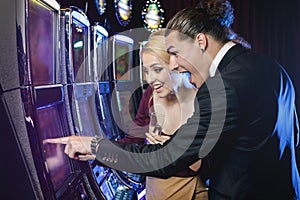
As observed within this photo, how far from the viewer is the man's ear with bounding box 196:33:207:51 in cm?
123

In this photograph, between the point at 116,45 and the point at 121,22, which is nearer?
the point at 116,45

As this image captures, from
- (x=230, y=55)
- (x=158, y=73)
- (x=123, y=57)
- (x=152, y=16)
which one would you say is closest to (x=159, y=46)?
(x=158, y=73)

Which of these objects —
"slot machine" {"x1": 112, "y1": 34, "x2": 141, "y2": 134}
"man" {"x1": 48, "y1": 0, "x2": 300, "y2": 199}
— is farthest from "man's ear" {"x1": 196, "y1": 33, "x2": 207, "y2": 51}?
"slot machine" {"x1": 112, "y1": 34, "x2": 141, "y2": 134}

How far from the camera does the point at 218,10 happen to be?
51.0 inches

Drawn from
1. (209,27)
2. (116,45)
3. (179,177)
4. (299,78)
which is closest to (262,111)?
(209,27)

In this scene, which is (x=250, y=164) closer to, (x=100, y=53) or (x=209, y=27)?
(x=209, y=27)

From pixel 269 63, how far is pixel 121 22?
2.04 metres

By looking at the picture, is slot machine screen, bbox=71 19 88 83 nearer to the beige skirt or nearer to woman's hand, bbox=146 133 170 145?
woman's hand, bbox=146 133 170 145

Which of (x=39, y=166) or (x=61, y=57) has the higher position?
(x=61, y=57)

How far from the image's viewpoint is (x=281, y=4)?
12.7 feet

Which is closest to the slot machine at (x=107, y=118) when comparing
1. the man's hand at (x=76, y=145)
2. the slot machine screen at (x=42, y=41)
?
the man's hand at (x=76, y=145)

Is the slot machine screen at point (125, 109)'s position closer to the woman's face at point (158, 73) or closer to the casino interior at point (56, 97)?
the casino interior at point (56, 97)

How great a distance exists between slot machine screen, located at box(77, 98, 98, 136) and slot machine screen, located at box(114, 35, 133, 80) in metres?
0.70

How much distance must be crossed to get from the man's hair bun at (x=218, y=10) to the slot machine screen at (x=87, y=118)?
72 cm
